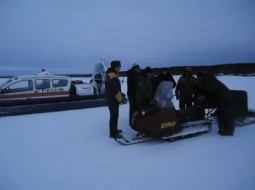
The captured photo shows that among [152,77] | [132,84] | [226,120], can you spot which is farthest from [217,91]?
[132,84]

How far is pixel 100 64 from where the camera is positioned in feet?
25.5

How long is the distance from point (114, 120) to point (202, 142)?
4.88 ft

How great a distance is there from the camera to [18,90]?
21.0ft

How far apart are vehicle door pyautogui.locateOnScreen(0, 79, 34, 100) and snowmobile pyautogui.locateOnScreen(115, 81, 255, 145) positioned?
13.2 ft

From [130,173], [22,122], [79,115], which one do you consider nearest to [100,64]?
[79,115]

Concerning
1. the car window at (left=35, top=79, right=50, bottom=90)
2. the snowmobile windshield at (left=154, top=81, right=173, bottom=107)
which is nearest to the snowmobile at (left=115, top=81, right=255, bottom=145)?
the snowmobile windshield at (left=154, top=81, right=173, bottom=107)

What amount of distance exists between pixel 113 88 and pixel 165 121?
101 centimetres

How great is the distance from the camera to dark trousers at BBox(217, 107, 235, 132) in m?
3.76

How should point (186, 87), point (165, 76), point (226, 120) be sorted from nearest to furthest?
point (226, 120), point (165, 76), point (186, 87)

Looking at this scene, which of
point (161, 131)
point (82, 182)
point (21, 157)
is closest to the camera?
point (82, 182)

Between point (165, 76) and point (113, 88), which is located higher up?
point (165, 76)

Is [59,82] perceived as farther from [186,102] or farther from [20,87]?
[186,102]

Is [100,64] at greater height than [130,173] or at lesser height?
greater

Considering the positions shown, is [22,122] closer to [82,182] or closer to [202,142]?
[82,182]
